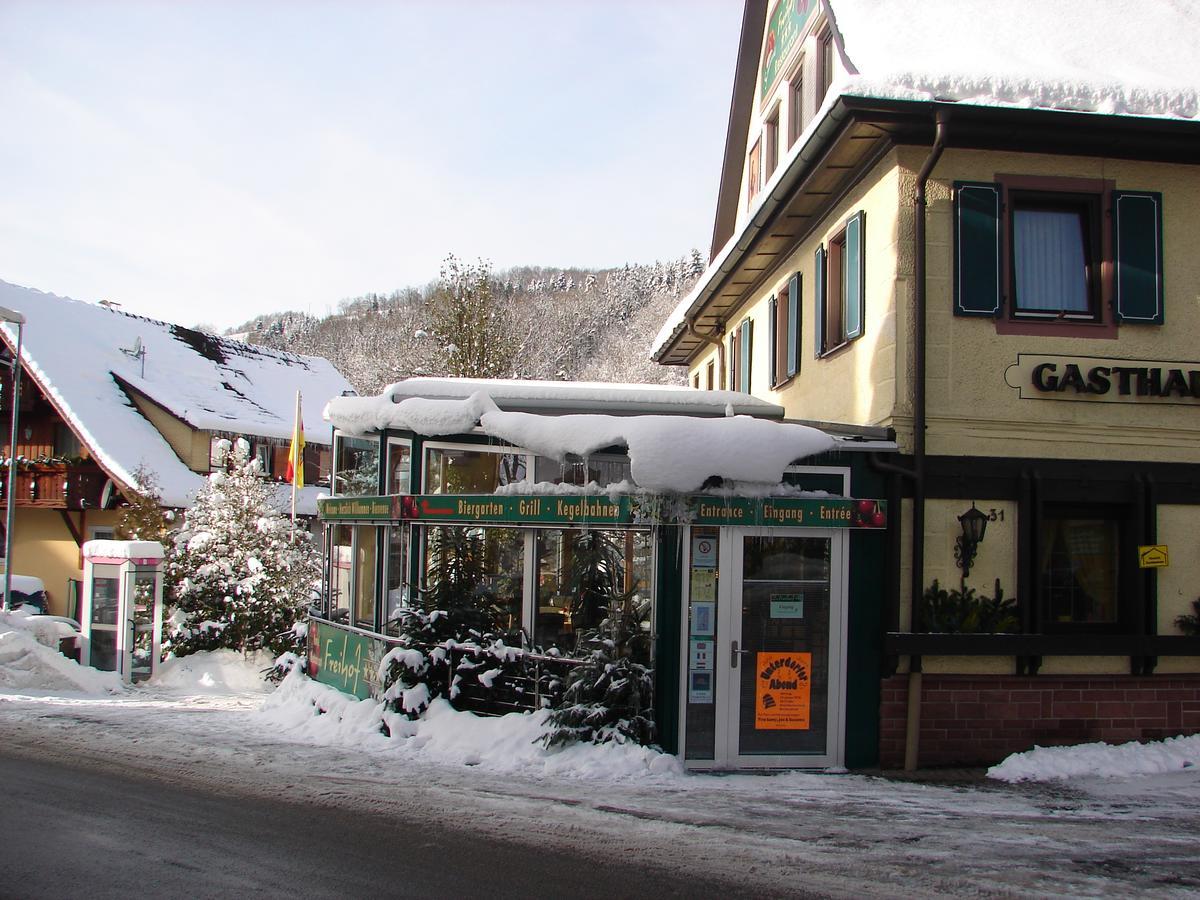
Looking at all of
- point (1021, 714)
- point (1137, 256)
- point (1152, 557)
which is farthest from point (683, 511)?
point (1137, 256)

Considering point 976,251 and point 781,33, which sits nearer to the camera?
point 976,251

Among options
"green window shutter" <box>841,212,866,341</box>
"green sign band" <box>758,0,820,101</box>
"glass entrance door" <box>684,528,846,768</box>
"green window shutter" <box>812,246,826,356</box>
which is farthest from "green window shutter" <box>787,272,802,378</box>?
"glass entrance door" <box>684,528,846,768</box>

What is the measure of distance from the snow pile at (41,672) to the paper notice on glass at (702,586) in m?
8.84

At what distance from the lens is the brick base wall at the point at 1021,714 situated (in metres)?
9.09

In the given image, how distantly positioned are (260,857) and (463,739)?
312cm

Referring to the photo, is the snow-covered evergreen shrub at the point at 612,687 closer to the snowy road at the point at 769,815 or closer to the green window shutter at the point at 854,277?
the snowy road at the point at 769,815

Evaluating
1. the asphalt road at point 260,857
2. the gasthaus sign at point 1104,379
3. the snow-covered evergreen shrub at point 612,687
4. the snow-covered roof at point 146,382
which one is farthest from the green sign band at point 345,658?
the snow-covered roof at point 146,382

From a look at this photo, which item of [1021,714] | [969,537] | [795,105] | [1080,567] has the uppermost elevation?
[795,105]

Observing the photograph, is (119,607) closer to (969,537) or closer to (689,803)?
(689,803)

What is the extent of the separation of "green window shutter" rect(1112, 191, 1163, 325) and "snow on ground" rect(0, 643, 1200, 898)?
172 inches

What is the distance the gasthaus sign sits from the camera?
9.38 meters

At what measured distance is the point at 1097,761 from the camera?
891 cm

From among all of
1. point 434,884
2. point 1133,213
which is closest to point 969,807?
point 434,884

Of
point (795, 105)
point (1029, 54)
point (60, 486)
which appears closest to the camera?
point (1029, 54)
